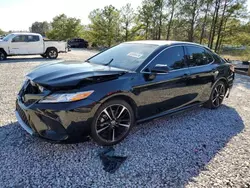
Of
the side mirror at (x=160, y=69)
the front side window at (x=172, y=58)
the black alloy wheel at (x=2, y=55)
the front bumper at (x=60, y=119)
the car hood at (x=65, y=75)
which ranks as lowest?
the black alloy wheel at (x=2, y=55)

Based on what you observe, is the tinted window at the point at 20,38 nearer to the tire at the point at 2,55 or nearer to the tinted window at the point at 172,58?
the tire at the point at 2,55

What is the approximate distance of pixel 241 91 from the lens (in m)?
6.44

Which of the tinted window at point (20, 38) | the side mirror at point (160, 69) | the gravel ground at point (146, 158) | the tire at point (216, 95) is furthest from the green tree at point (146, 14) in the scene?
the side mirror at point (160, 69)

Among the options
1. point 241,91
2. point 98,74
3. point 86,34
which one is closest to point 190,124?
point 98,74

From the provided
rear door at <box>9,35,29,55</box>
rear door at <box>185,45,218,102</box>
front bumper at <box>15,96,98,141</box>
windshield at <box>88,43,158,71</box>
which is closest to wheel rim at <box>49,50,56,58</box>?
rear door at <box>9,35,29,55</box>

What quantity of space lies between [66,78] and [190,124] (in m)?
2.39

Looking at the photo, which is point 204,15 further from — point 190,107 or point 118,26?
point 190,107

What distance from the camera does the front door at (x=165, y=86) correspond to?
3.03 m

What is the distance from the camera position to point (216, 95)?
4.53 meters

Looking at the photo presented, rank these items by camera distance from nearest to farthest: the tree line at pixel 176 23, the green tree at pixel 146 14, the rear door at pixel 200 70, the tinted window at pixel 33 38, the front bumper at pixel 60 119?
the front bumper at pixel 60 119 < the rear door at pixel 200 70 < the tinted window at pixel 33 38 < the tree line at pixel 176 23 < the green tree at pixel 146 14

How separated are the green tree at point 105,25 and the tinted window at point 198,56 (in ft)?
76.2

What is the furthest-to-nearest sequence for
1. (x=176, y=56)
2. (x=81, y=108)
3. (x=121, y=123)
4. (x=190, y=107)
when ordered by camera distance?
(x=190, y=107), (x=176, y=56), (x=121, y=123), (x=81, y=108)

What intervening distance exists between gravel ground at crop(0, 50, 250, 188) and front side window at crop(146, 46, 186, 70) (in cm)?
105

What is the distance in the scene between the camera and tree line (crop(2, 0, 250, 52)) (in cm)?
2150
